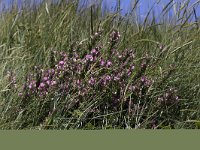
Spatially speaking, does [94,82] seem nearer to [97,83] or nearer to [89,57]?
[97,83]

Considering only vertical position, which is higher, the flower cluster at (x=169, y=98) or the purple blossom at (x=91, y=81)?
the purple blossom at (x=91, y=81)

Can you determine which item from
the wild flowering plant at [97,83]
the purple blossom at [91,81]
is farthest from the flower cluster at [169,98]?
the purple blossom at [91,81]

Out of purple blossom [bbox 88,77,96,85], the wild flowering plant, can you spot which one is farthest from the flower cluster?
purple blossom [bbox 88,77,96,85]

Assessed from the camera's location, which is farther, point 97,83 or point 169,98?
point 169,98

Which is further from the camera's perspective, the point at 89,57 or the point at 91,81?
the point at 89,57

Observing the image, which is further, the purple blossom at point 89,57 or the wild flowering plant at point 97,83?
the purple blossom at point 89,57

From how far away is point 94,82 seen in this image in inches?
101

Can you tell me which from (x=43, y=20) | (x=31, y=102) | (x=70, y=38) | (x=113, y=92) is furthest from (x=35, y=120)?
(x=43, y=20)

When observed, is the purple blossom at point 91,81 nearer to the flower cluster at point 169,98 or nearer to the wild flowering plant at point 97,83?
the wild flowering plant at point 97,83

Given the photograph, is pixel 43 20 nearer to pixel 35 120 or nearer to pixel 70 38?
pixel 70 38

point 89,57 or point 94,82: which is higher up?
point 89,57

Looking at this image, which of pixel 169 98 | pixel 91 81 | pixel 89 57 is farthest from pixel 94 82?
pixel 169 98

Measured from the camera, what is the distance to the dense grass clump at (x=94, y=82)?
2428mm

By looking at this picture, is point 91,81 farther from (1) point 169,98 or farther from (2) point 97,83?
(1) point 169,98
